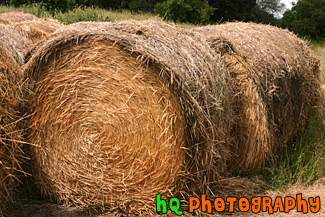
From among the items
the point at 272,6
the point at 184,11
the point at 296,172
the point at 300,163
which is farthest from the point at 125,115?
the point at 272,6

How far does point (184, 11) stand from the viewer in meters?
21.5

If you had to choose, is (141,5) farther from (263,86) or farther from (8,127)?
(8,127)

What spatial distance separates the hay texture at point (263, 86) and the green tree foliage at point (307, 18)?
26.8 meters

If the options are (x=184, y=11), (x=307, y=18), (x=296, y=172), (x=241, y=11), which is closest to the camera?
(x=296, y=172)

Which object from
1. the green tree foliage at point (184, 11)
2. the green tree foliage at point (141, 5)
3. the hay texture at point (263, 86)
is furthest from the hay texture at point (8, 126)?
the green tree foliage at point (141, 5)

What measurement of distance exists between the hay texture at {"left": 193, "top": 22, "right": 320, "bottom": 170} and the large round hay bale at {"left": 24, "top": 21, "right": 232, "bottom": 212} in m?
0.46

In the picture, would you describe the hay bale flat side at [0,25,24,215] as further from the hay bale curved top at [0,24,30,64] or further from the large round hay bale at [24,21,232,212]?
the hay bale curved top at [0,24,30,64]

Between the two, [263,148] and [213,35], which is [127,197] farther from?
[213,35]

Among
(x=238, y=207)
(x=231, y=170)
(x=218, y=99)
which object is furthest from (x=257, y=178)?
(x=218, y=99)

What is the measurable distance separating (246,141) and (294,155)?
3.60 ft

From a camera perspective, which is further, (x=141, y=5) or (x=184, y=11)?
(x=141, y=5)

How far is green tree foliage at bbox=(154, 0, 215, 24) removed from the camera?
21.2 m

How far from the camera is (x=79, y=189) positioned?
155 inches

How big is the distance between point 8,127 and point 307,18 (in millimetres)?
33741
